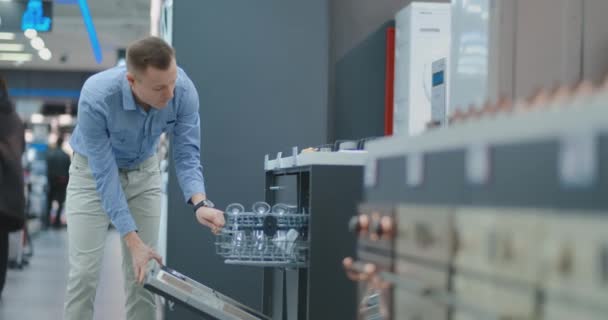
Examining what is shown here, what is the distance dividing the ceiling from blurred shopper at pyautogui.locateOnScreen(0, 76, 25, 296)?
775 cm

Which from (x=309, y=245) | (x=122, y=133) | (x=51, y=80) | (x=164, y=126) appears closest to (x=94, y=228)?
(x=122, y=133)

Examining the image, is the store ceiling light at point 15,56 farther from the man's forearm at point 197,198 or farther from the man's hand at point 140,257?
the man's hand at point 140,257

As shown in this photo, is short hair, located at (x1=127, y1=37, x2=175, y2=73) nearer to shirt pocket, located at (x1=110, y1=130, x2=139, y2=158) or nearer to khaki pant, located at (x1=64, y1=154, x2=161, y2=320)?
shirt pocket, located at (x1=110, y1=130, x2=139, y2=158)

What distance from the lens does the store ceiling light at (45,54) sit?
67.0ft

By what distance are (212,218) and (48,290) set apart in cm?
484

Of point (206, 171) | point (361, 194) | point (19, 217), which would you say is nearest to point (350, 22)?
point (206, 171)

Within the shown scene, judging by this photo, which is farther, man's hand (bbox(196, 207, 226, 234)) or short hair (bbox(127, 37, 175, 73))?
man's hand (bbox(196, 207, 226, 234))

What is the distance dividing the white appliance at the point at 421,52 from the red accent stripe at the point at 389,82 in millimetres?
252

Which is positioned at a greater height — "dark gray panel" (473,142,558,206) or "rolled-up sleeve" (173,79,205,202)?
"rolled-up sleeve" (173,79,205,202)

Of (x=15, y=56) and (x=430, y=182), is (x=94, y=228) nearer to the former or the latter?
(x=430, y=182)

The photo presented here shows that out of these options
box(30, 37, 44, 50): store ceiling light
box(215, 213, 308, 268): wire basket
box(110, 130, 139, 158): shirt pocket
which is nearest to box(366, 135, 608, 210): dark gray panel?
box(215, 213, 308, 268): wire basket

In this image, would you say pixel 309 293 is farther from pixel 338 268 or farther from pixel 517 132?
pixel 517 132

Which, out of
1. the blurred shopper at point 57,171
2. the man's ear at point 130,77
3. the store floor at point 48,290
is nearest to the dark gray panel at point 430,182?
the man's ear at point 130,77

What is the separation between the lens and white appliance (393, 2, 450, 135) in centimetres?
630
